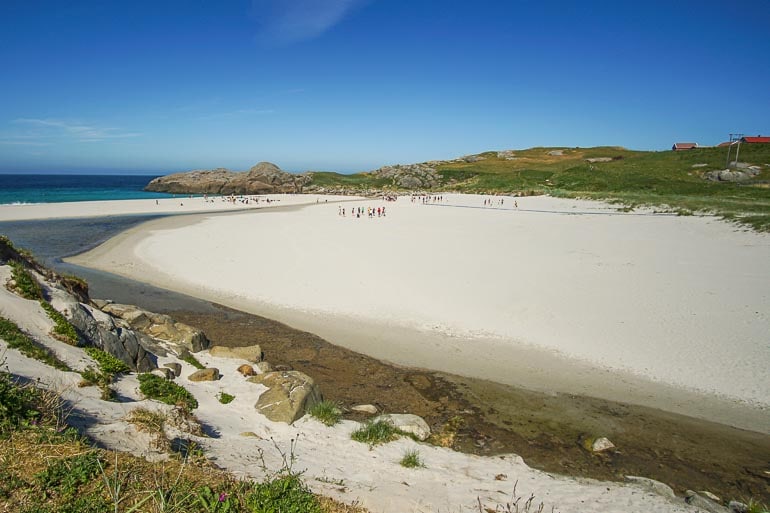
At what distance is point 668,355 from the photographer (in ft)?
39.1

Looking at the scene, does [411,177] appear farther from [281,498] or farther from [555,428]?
[281,498]

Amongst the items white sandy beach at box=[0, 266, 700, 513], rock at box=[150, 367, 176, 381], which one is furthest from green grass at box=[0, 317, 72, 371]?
rock at box=[150, 367, 176, 381]

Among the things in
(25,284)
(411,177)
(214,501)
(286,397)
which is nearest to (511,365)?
(286,397)

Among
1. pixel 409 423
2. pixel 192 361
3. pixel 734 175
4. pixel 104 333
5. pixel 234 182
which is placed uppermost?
pixel 234 182

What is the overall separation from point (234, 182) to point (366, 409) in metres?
101

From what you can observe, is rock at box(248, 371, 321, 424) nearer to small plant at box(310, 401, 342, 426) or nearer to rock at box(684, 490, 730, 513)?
small plant at box(310, 401, 342, 426)

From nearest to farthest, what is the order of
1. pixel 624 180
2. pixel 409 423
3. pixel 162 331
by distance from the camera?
pixel 409 423
pixel 162 331
pixel 624 180

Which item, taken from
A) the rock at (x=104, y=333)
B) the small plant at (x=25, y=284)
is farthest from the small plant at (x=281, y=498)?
the small plant at (x=25, y=284)

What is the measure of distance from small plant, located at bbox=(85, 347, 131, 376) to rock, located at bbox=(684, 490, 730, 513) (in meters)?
10.8

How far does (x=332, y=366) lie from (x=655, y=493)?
785 cm

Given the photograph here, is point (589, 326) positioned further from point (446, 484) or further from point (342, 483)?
point (342, 483)

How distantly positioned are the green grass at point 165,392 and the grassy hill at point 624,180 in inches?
1282

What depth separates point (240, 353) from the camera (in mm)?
11602

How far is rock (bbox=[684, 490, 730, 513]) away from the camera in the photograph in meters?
6.40
